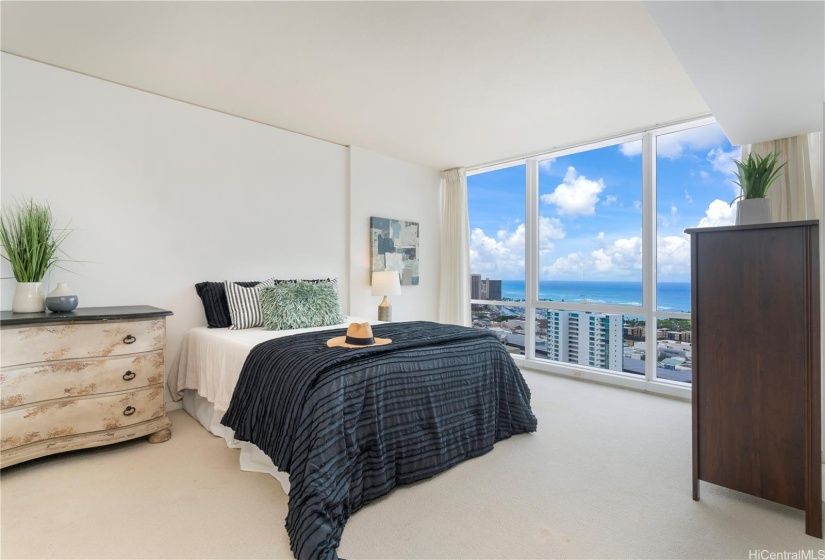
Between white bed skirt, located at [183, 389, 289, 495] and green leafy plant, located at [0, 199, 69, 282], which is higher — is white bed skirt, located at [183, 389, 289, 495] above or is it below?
below

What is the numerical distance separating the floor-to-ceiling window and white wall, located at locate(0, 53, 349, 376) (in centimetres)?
232

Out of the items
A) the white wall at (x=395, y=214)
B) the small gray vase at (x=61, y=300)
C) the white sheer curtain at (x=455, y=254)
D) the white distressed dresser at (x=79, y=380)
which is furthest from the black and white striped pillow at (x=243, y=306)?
the white sheer curtain at (x=455, y=254)

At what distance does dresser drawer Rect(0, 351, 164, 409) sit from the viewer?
2.26m

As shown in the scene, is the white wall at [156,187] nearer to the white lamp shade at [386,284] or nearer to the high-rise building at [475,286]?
the white lamp shade at [386,284]

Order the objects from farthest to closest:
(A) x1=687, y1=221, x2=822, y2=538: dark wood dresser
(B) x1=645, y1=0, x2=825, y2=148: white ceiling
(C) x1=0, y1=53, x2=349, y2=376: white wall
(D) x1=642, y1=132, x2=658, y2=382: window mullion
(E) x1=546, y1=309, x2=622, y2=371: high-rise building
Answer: (E) x1=546, y1=309, x2=622, y2=371: high-rise building
(D) x1=642, y1=132, x2=658, y2=382: window mullion
(C) x1=0, y1=53, x2=349, y2=376: white wall
(A) x1=687, y1=221, x2=822, y2=538: dark wood dresser
(B) x1=645, y1=0, x2=825, y2=148: white ceiling

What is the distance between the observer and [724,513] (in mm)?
1916

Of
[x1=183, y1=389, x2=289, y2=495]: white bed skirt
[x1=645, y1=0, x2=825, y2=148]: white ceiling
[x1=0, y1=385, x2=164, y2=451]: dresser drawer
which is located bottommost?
[x1=183, y1=389, x2=289, y2=495]: white bed skirt

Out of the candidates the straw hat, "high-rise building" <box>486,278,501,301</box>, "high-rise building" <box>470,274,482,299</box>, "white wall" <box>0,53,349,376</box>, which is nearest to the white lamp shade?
"white wall" <box>0,53,349,376</box>

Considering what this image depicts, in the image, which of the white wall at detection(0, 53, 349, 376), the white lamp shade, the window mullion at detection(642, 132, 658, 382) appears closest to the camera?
the white wall at detection(0, 53, 349, 376)

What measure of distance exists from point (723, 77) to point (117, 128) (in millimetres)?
3921

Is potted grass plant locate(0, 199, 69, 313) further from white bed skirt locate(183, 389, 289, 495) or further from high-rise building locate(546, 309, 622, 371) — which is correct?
high-rise building locate(546, 309, 622, 371)

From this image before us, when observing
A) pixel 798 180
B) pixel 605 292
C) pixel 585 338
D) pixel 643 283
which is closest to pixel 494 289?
pixel 585 338

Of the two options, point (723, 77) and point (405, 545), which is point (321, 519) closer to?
point (405, 545)

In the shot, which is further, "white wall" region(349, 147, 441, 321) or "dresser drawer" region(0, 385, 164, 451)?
"white wall" region(349, 147, 441, 321)
